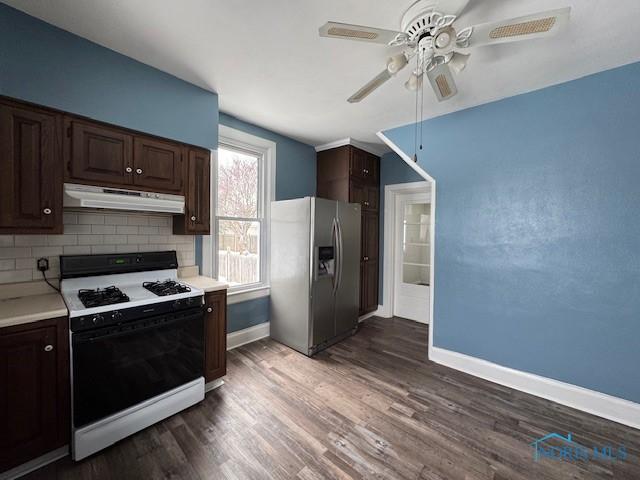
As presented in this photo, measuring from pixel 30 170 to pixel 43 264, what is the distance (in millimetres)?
670

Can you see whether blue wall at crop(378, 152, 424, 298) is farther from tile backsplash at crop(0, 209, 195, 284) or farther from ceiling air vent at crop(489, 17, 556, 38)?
tile backsplash at crop(0, 209, 195, 284)

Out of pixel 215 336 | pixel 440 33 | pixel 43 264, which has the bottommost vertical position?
Result: pixel 215 336

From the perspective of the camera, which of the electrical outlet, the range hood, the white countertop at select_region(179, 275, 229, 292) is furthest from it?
the white countertop at select_region(179, 275, 229, 292)

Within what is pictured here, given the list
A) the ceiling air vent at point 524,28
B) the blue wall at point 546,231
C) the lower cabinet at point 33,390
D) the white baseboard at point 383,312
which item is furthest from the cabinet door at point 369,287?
the lower cabinet at point 33,390

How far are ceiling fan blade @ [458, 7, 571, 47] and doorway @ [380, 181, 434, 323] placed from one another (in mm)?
2756

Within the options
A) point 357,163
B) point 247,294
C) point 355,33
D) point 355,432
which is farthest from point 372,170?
point 355,432

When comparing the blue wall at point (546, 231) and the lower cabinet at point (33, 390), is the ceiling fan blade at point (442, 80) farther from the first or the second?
the lower cabinet at point (33, 390)

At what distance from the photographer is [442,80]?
1675mm

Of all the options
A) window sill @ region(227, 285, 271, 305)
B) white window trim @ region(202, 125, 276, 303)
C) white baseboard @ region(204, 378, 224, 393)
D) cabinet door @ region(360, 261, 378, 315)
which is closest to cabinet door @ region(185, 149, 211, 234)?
white window trim @ region(202, 125, 276, 303)

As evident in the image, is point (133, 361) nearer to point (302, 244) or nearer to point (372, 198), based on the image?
point (302, 244)

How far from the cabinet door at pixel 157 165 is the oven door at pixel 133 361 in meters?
1.06

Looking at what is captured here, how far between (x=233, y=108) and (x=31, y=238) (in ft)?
6.65

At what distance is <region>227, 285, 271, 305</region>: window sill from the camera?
3.03 metres

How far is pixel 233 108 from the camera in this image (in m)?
2.81
